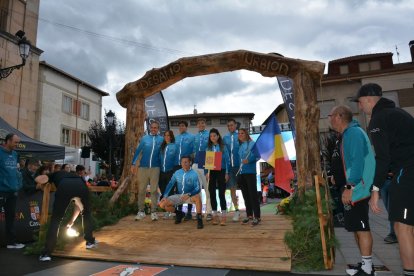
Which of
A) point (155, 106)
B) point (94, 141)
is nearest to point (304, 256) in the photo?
point (155, 106)

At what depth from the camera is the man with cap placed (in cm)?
306

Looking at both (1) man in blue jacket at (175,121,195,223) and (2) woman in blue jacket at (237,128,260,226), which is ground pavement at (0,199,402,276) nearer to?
(2) woman in blue jacket at (237,128,260,226)

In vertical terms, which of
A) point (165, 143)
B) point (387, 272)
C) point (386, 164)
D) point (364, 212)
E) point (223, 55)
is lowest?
point (387, 272)

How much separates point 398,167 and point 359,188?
676mm

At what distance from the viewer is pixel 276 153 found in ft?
23.9

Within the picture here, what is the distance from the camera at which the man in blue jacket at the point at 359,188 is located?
3812mm

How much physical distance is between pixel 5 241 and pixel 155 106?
5.65 metres

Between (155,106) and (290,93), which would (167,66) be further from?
(290,93)

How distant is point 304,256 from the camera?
460 centimetres

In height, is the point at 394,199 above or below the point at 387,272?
above

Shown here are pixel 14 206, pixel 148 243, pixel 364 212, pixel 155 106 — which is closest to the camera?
pixel 364 212

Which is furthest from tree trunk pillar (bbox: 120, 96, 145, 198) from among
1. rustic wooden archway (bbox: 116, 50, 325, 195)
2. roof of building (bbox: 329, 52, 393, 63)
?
roof of building (bbox: 329, 52, 393, 63)

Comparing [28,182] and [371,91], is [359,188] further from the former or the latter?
[28,182]

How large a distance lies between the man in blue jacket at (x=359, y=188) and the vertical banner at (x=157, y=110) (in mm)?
7245
